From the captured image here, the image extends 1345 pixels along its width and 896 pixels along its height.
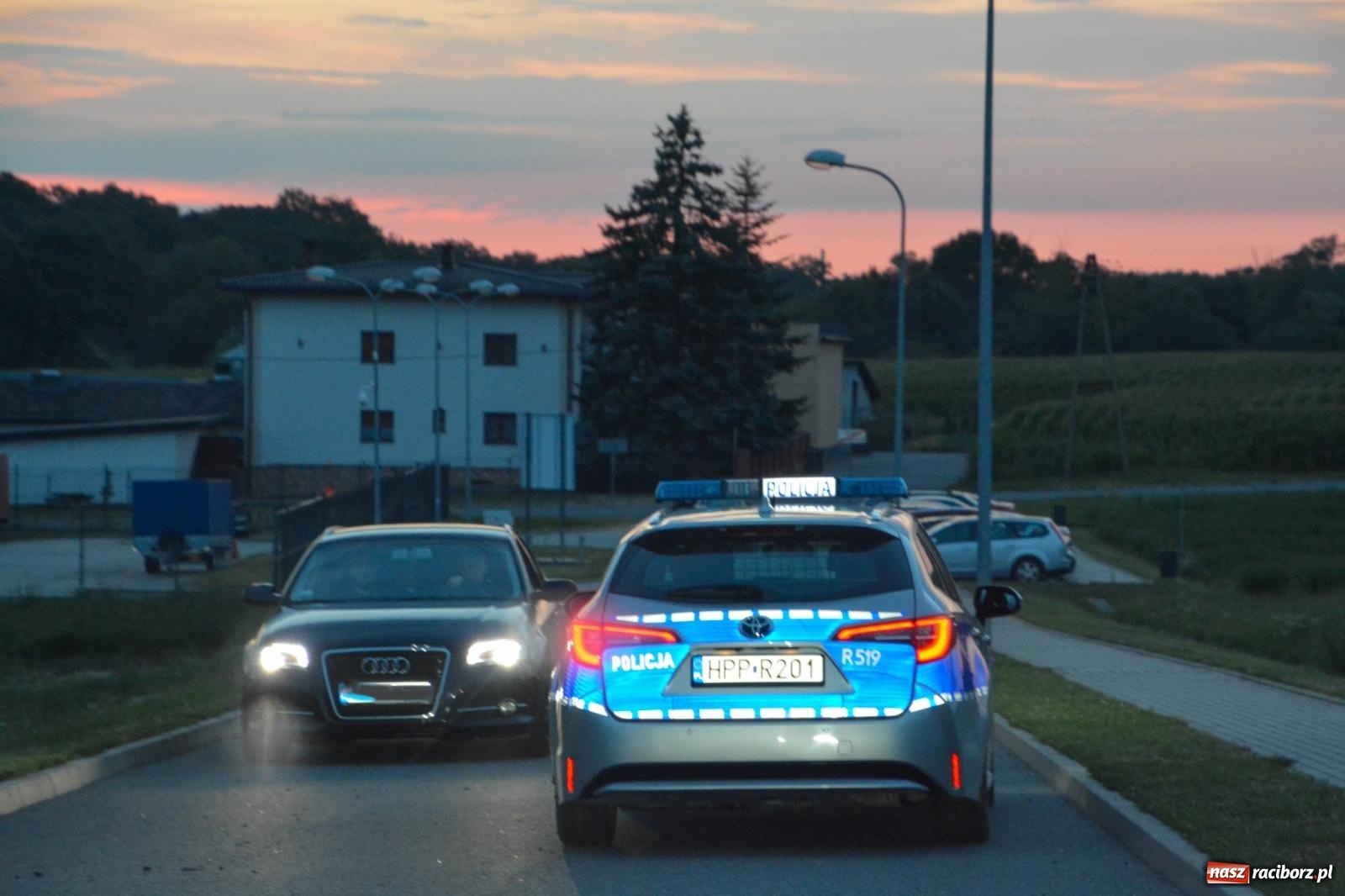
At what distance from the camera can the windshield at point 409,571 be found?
1206cm

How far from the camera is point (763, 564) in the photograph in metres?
7.29

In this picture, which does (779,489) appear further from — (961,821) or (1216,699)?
(1216,699)

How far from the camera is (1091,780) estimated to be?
8969mm

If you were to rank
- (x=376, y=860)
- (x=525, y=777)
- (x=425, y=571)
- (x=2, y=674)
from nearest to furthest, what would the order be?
(x=376, y=860)
(x=525, y=777)
(x=425, y=571)
(x=2, y=674)

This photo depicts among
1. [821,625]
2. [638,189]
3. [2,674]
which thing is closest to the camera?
[821,625]

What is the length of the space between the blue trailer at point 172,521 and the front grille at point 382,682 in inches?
1119

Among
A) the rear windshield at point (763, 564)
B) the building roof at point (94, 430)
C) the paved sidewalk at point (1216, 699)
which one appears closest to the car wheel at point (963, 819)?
the rear windshield at point (763, 564)

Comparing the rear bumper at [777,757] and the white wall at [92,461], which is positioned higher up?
the rear bumper at [777,757]

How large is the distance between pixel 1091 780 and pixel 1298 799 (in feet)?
3.99

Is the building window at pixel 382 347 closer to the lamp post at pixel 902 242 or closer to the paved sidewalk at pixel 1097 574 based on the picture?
the paved sidewalk at pixel 1097 574

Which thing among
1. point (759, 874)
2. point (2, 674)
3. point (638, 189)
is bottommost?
Result: point (2, 674)

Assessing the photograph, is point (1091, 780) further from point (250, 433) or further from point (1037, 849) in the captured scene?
point (250, 433)

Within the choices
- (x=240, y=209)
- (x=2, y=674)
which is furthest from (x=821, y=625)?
(x=240, y=209)

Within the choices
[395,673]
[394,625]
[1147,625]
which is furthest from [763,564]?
[1147,625]
